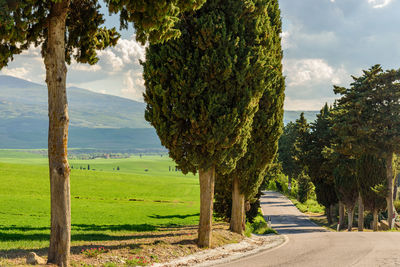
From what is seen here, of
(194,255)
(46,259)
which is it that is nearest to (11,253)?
(46,259)

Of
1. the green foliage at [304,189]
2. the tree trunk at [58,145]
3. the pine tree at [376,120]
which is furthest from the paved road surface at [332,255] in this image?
the green foliage at [304,189]

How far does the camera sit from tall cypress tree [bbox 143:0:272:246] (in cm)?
1559

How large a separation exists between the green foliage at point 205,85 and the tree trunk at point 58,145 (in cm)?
491

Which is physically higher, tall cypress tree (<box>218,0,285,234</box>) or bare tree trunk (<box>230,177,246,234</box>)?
tall cypress tree (<box>218,0,285,234</box>)

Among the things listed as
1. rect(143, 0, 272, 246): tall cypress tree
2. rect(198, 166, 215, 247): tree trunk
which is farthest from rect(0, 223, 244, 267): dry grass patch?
rect(143, 0, 272, 246): tall cypress tree

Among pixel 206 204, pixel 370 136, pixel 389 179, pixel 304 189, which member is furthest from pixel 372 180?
pixel 304 189

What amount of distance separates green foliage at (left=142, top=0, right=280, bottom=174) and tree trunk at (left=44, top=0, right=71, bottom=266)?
4.91m

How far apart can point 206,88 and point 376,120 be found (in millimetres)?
21584

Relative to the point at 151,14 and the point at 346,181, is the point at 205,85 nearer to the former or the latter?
the point at 151,14

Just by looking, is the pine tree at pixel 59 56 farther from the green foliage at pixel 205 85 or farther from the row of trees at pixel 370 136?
the row of trees at pixel 370 136

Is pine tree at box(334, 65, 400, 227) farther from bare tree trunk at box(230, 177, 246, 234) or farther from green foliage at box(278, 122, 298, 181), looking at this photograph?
green foliage at box(278, 122, 298, 181)

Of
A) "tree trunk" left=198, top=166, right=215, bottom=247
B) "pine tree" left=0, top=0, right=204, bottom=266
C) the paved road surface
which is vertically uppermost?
"pine tree" left=0, top=0, right=204, bottom=266

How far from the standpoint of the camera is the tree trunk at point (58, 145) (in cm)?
1089

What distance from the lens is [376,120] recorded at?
1258 inches
